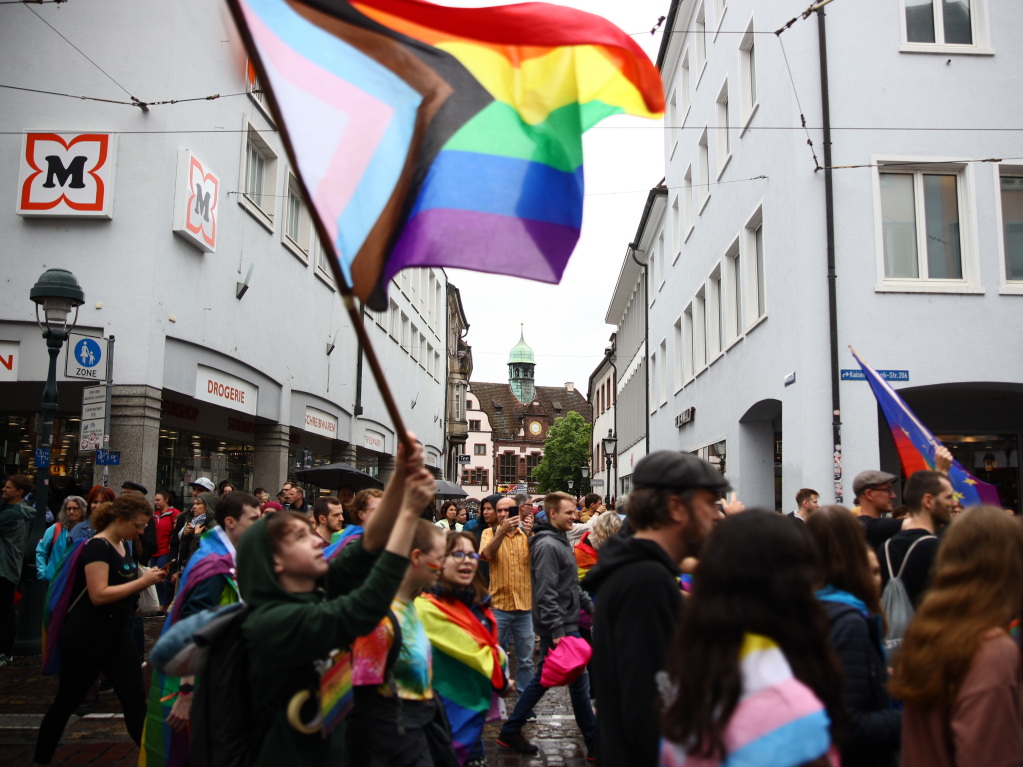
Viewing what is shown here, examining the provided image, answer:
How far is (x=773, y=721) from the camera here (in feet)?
6.56

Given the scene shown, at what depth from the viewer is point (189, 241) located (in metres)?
15.4

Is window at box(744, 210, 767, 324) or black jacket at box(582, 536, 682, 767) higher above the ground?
window at box(744, 210, 767, 324)

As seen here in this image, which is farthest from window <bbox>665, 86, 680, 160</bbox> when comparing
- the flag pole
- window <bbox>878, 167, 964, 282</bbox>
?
the flag pole

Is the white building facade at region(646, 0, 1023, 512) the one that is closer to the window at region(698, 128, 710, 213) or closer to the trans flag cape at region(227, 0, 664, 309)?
the window at region(698, 128, 710, 213)

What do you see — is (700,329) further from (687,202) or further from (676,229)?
(676,229)

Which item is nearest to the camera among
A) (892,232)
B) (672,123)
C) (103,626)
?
(103,626)

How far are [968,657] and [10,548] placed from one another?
33.3 feet

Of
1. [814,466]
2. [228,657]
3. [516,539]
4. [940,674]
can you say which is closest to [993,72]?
[814,466]

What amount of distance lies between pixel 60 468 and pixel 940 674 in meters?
16.7

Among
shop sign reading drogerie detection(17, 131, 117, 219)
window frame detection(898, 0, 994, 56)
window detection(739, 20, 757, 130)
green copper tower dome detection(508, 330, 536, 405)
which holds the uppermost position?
green copper tower dome detection(508, 330, 536, 405)

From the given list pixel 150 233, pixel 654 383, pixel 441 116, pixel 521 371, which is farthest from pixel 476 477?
pixel 441 116

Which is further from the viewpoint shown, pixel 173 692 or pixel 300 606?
pixel 173 692

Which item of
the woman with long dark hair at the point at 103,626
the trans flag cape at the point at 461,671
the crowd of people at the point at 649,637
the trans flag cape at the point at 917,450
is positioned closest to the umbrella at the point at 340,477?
the trans flag cape at the point at 917,450

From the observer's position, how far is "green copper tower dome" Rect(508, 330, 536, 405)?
414ft
